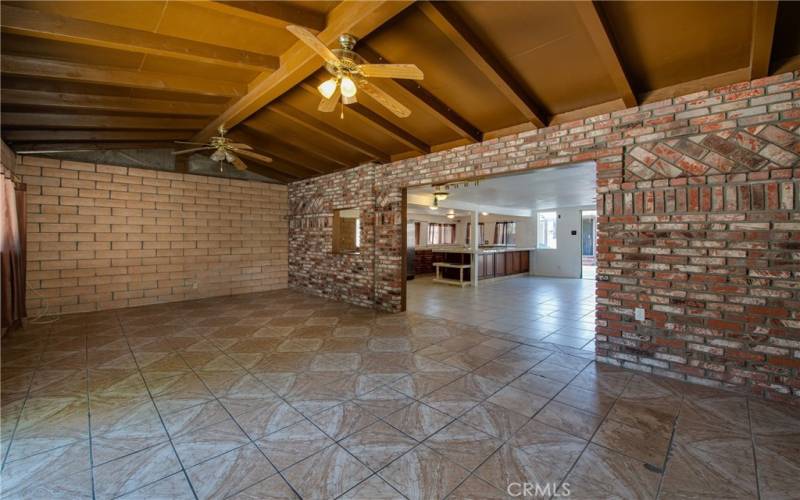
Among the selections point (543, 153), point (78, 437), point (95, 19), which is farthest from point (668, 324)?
point (95, 19)

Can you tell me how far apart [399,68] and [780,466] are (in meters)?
3.41

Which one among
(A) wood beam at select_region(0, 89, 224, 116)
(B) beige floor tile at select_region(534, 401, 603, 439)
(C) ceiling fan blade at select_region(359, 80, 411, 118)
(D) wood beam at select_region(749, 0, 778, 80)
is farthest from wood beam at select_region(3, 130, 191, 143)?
(D) wood beam at select_region(749, 0, 778, 80)

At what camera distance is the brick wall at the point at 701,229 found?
98.4 inches

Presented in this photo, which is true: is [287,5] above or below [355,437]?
above

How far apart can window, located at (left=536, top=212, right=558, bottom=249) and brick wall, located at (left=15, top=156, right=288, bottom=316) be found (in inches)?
344

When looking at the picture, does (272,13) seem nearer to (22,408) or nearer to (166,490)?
(166,490)

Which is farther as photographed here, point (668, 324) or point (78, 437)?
point (668, 324)

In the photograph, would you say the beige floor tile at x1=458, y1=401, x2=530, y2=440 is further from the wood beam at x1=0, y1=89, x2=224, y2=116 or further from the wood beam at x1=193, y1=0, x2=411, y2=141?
the wood beam at x1=0, y1=89, x2=224, y2=116

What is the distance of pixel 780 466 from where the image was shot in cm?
180

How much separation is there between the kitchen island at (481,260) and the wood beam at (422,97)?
4879 mm

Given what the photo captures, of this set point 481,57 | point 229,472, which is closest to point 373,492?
point 229,472

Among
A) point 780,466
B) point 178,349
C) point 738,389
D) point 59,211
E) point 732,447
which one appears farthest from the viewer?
point 59,211

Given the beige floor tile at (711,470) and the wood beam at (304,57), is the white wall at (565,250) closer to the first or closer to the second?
the beige floor tile at (711,470)

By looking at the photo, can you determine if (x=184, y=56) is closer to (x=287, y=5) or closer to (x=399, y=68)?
(x=287, y=5)
